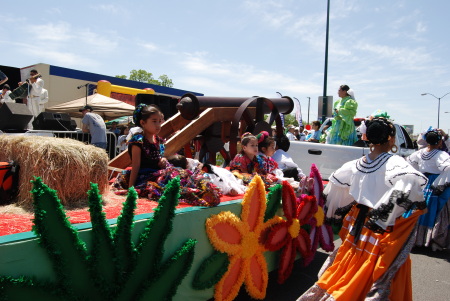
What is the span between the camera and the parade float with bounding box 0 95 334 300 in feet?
5.92

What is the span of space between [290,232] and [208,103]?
2.73 meters

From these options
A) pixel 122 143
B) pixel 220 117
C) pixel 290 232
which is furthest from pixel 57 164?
pixel 122 143

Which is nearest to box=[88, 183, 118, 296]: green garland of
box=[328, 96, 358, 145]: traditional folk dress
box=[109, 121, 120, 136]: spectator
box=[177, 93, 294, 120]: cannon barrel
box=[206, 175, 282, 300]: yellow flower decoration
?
box=[206, 175, 282, 300]: yellow flower decoration

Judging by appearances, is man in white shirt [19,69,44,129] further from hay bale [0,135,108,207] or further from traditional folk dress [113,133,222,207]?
hay bale [0,135,108,207]

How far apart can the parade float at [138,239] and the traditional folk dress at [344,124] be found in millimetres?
4387

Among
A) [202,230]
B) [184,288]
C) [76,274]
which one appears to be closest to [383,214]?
[202,230]

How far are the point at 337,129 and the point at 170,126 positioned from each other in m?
4.07

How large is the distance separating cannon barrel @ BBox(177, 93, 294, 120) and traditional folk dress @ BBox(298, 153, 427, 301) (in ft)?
9.42

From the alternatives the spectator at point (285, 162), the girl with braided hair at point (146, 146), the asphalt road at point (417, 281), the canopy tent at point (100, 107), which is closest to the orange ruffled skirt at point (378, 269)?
the asphalt road at point (417, 281)

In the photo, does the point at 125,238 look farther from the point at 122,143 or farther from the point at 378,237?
the point at 122,143

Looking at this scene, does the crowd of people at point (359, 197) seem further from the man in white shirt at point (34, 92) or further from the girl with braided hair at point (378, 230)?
the man in white shirt at point (34, 92)

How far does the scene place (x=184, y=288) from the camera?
2578mm

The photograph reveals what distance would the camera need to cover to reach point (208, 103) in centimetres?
565

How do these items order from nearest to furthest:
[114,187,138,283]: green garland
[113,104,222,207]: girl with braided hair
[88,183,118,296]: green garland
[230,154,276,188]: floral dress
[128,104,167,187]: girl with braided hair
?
[88,183,118,296]: green garland → [114,187,138,283]: green garland → [113,104,222,207]: girl with braided hair → [128,104,167,187]: girl with braided hair → [230,154,276,188]: floral dress
